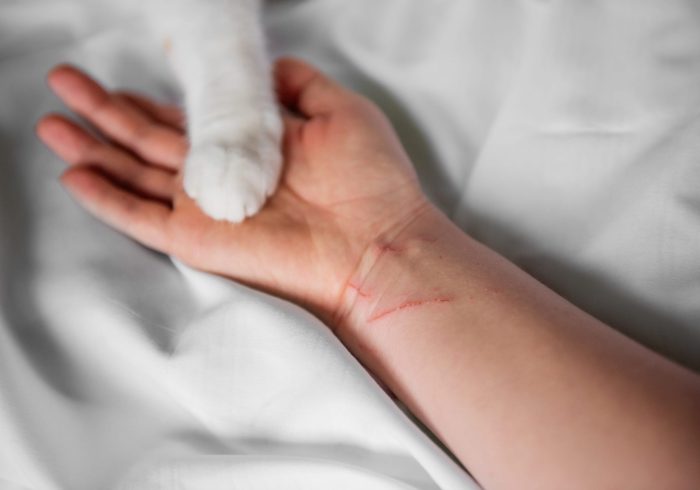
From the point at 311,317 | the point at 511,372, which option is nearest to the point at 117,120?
the point at 311,317

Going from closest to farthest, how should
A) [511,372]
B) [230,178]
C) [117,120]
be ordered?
[511,372] → [230,178] → [117,120]

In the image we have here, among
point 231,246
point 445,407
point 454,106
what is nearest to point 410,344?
point 445,407

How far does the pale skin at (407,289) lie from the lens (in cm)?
49

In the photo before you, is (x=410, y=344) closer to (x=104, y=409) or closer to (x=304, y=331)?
(x=304, y=331)

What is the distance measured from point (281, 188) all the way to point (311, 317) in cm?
16

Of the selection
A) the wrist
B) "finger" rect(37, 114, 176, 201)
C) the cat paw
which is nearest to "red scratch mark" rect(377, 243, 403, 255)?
the wrist

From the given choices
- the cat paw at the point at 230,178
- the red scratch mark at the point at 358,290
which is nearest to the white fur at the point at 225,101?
the cat paw at the point at 230,178

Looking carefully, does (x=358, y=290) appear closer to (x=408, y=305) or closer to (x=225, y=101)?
(x=408, y=305)

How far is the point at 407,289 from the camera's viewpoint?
62 cm

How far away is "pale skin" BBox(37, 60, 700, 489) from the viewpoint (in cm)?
49

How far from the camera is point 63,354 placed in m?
0.62

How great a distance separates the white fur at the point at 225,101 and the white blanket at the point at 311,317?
0.08 metres

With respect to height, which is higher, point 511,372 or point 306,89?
point 306,89

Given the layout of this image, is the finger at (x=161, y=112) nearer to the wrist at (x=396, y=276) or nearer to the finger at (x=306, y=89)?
the finger at (x=306, y=89)
